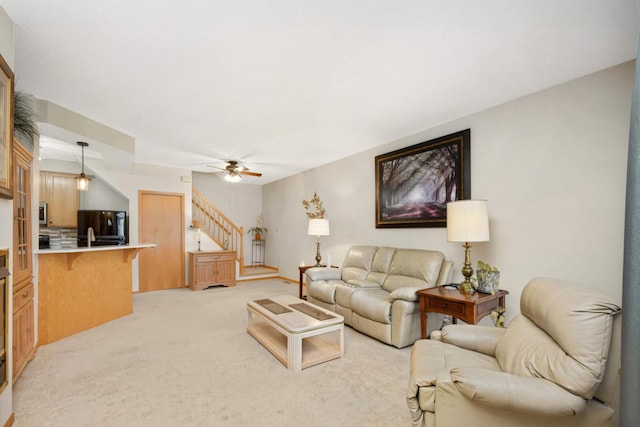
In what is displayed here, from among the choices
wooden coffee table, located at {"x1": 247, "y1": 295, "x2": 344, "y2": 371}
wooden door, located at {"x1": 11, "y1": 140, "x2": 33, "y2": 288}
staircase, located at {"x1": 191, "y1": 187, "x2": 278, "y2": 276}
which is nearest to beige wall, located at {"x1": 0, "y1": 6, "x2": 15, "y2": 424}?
wooden door, located at {"x1": 11, "y1": 140, "x2": 33, "y2": 288}

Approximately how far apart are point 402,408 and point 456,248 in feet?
6.69

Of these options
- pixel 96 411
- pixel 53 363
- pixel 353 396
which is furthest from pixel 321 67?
pixel 53 363

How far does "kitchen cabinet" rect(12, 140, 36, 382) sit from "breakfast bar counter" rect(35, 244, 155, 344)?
265 mm

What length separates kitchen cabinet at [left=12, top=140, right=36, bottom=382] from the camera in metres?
2.46

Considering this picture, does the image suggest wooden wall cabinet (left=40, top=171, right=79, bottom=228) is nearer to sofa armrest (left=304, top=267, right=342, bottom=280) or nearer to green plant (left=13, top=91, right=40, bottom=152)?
green plant (left=13, top=91, right=40, bottom=152)

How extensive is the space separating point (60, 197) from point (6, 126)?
185 inches

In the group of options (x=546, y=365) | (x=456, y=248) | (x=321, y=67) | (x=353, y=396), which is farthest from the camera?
(x=456, y=248)

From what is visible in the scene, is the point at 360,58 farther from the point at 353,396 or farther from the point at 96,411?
the point at 96,411

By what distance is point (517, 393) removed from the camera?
4.29 ft

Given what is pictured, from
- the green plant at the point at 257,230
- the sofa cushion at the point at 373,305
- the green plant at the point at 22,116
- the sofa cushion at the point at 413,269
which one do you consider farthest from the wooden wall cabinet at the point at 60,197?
the sofa cushion at the point at 413,269

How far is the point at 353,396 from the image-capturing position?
2217 millimetres

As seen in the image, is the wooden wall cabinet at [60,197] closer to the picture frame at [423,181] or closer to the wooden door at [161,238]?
the wooden door at [161,238]

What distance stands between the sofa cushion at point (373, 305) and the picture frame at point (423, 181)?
114 cm

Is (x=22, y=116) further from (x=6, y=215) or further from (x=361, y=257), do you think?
(x=361, y=257)
